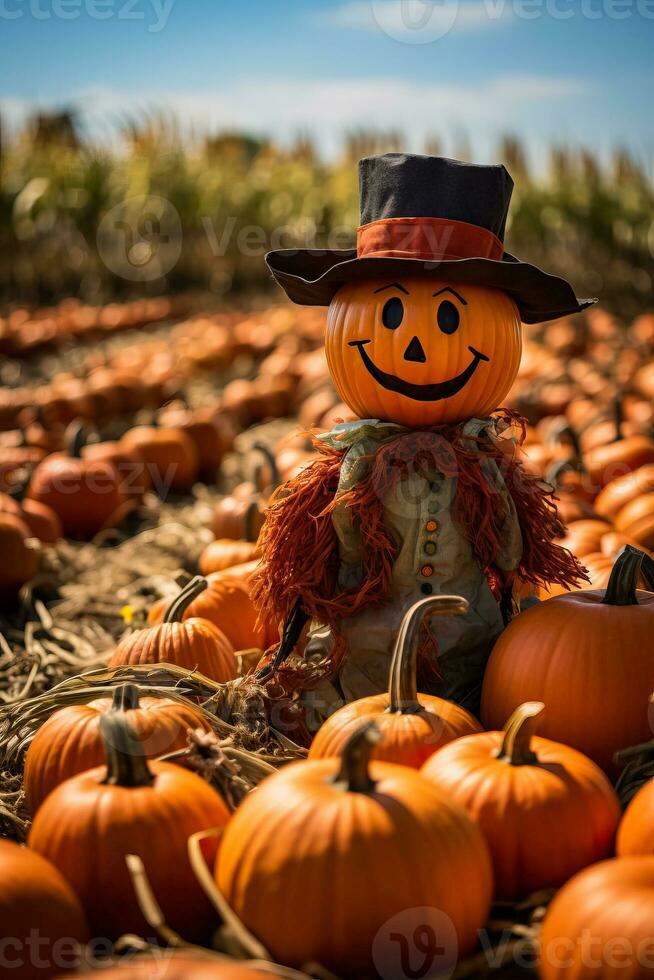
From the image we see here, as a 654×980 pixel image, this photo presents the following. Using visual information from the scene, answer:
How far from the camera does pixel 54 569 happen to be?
4656mm

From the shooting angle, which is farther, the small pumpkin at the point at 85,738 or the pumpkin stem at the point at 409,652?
the small pumpkin at the point at 85,738

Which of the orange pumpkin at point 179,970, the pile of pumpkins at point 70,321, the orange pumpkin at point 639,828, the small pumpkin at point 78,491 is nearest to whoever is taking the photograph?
the orange pumpkin at point 179,970

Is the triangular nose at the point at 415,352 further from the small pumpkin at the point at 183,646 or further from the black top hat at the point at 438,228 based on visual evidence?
the small pumpkin at the point at 183,646

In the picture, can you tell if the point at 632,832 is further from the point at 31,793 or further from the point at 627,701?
the point at 31,793

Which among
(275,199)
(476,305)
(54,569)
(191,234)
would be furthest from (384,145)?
(476,305)

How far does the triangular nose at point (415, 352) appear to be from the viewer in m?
2.47

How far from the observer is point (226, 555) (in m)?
3.78

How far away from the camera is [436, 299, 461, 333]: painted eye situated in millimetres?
2490

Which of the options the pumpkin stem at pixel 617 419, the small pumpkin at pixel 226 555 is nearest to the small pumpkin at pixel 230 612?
the small pumpkin at pixel 226 555

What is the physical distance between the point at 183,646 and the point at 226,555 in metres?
1.03

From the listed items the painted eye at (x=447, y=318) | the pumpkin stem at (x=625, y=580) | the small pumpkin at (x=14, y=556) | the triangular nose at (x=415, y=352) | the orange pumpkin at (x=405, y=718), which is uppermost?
the painted eye at (x=447, y=318)

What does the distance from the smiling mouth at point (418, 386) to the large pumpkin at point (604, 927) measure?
4.42 ft

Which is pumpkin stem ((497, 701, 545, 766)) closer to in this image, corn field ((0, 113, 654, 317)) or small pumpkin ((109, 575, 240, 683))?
small pumpkin ((109, 575, 240, 683))

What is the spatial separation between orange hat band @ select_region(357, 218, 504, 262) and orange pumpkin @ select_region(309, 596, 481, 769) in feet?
3.15
